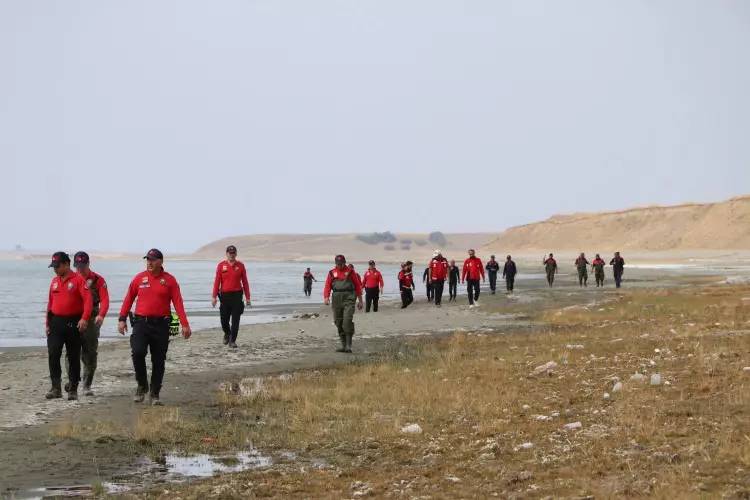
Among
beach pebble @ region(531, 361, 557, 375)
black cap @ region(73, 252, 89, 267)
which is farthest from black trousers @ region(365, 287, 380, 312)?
black cap @ region(73, 252, 89, 267)

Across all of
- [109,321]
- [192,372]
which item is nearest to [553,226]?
[109,321]

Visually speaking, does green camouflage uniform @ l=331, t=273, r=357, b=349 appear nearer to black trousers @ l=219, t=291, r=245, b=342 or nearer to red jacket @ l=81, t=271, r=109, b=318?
black trousers @ l=219, t=291, r=245, b=342

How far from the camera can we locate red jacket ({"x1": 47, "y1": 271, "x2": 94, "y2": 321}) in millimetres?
12359

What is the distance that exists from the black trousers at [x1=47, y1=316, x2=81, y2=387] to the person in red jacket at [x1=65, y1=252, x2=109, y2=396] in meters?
0.12

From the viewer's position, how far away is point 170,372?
1608 centimetres

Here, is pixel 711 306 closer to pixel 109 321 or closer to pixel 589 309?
pixel 589 309

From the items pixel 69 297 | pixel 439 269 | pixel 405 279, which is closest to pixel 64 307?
pixel 69 297

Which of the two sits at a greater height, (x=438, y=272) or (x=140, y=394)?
(x=438, y=272)

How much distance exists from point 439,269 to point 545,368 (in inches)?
682

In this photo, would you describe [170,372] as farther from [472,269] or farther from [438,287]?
[438,287]

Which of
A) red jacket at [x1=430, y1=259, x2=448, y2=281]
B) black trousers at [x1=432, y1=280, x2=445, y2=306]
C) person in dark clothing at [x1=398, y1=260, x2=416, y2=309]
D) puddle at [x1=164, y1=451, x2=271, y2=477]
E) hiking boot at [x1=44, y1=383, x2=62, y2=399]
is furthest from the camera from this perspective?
person in dark clothing at [x1=398, y1=260, x2=416, y2=309]

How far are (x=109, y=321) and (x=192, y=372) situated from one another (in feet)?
58.4

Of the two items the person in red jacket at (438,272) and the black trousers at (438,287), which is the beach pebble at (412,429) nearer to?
the person in red jacket at (438,272)

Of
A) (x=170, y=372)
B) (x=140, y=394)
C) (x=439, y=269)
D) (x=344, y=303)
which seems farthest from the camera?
(x=439, y=269)
